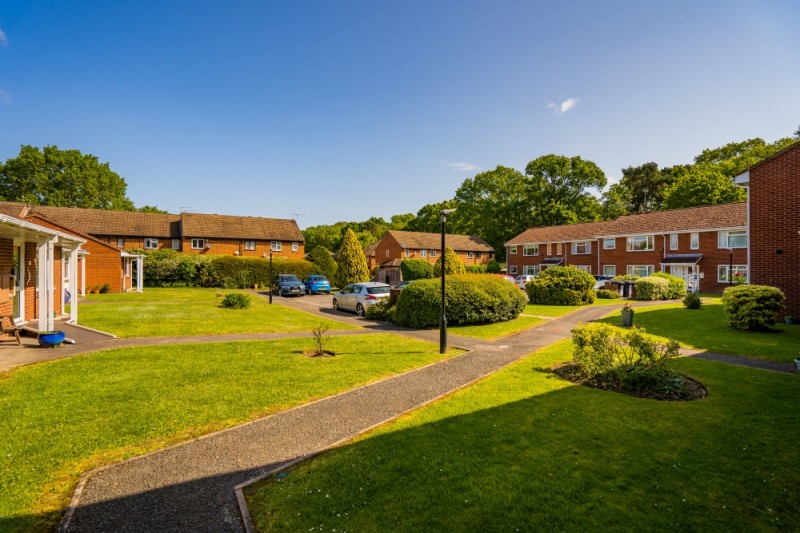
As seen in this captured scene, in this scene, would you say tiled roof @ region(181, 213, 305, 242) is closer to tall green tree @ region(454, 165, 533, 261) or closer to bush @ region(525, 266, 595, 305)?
tall green tree @ region(454, 165, 533, 261)

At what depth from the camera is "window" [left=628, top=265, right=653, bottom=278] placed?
38281mm

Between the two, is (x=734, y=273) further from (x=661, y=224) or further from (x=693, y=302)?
(x=693, y=302)

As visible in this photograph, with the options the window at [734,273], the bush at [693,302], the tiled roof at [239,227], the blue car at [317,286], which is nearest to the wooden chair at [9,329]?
the blue car at [317,286]

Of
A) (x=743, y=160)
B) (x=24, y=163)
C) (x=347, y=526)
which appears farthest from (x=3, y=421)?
(x=24, y=163)

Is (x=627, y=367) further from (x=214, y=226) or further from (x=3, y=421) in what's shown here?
(x=214, y=226)

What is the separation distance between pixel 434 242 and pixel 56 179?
192 ft

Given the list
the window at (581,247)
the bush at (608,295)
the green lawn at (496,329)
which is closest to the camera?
the green lawn at (496,329)

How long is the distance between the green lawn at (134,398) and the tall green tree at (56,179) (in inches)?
2622

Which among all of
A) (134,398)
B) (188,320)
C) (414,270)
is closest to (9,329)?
(188,320)

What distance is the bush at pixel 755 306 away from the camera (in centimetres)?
1341

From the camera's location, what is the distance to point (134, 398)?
7.23m

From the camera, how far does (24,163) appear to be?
57531 millimetres

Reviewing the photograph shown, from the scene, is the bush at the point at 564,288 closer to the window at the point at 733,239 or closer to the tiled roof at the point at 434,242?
the window at the point at 733,239

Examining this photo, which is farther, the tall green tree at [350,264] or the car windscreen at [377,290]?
the tall green tree at [350,264]
